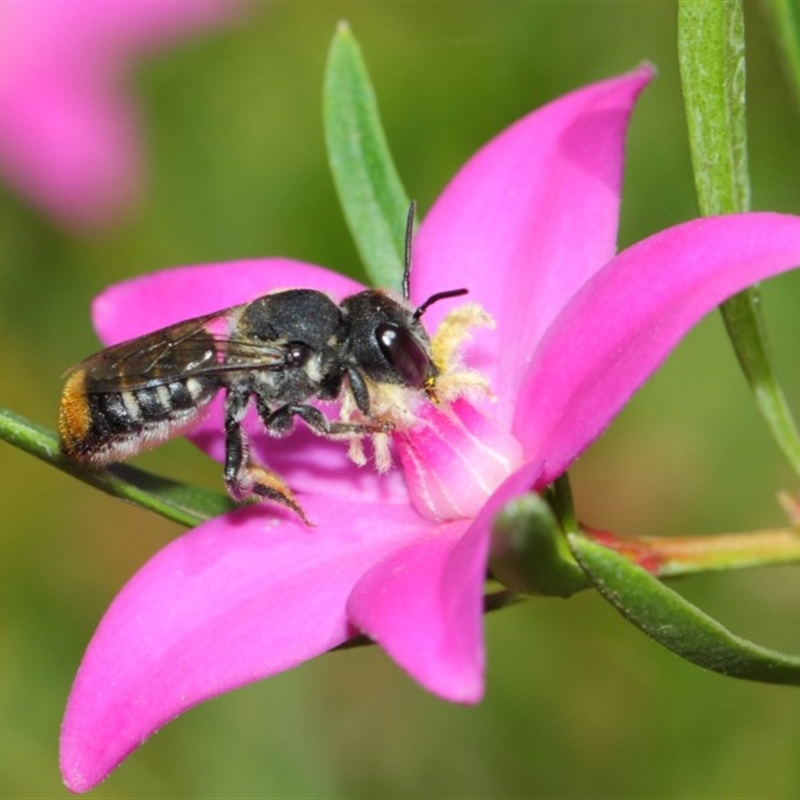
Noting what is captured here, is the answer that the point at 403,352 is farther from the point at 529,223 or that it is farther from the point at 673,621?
the point at 673,621

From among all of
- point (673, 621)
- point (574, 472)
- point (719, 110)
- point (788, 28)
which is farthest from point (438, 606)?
point (574, 472)

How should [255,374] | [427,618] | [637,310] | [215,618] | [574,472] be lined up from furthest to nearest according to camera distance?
[574,472] → [255,374] → [215,618] → [637,310] → [427,618]

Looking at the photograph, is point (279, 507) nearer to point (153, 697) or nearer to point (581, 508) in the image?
point (153, 697)

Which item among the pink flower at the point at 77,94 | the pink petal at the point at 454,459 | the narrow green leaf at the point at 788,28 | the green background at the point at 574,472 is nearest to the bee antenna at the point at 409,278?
the pink petal at the point at 454,459

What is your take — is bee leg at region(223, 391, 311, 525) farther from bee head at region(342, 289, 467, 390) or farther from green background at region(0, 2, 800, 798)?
green background at region(0, 2, 800, 798)

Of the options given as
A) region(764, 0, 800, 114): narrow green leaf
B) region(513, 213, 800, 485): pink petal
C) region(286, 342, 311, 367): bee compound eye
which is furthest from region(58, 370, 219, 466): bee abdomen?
region(764, 0, 800, 114): narrow green leaf
